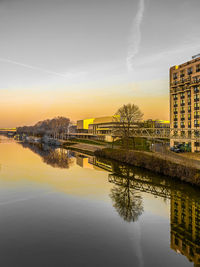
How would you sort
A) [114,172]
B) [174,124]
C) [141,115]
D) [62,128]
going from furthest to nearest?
[62,128]
[174,124]
[141,115]
[114,172]

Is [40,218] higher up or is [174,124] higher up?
[174,124]

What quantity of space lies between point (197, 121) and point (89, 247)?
54.1 metres

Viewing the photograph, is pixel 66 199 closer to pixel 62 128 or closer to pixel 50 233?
pixel 50 233

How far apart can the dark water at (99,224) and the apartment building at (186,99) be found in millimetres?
34795

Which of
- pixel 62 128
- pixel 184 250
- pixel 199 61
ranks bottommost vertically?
pixel 184 250

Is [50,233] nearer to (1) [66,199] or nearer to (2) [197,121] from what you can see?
(1) [66,199]

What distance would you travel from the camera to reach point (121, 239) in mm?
14938

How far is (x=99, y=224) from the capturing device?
17.3 metres

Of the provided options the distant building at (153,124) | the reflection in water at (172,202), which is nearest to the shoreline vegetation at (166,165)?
the reflection in water at (172,202)

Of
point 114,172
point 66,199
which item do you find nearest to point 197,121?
point 114,172

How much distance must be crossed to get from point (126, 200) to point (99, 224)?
7.21 meters

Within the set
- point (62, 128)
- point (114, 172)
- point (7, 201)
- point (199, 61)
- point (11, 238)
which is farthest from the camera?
point (62, 128)

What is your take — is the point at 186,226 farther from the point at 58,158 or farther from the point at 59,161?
the point at 58,158

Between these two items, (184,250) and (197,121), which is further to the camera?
(197,121)
